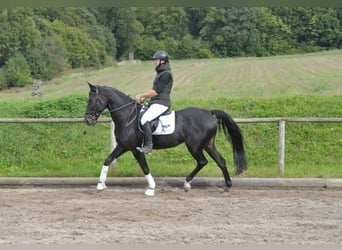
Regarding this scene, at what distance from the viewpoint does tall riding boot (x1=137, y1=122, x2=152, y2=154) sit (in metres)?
7.19

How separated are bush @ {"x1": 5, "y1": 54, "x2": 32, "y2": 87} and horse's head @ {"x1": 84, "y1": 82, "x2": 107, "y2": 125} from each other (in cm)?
1636

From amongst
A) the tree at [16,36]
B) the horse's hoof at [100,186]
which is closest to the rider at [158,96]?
the horse's hoof at [100,186]

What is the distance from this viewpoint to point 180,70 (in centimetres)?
3053

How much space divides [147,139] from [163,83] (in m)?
0.86

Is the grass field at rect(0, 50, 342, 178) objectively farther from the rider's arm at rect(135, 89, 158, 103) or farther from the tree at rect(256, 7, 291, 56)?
the tree at rect(256, 7, 291, 56)

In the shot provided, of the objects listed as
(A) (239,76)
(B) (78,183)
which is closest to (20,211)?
(B) (78,183)

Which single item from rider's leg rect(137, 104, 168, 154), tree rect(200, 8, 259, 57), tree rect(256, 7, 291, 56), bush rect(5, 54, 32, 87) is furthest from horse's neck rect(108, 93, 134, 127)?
bush rect(5, 54, 32, 87)

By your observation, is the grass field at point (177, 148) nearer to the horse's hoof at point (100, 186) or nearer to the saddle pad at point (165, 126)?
the horse's hoof at point (100, 186)

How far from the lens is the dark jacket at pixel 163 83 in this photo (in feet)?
23.6

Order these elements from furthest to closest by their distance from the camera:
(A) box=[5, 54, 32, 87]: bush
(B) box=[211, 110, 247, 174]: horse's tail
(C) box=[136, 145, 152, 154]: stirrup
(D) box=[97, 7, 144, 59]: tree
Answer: (A) box=[5, 54, 32, 87]: bush → (B) box=[211, 110, 247, 174]: horse's tail → (C) box=[136, 145, 152, 154]: stirrup → (D) box=[97, 7, 144, 59]: tree

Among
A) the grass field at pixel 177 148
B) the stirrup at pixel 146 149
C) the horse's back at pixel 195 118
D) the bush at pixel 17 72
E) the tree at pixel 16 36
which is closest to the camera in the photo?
the stirrup at pixel 146 149

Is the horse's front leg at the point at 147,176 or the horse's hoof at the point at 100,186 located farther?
the horse's hoof at the point at 100,186

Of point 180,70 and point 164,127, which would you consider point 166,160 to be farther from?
point 180,70

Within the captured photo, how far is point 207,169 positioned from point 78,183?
2248 mm
